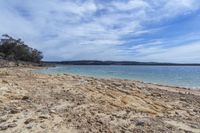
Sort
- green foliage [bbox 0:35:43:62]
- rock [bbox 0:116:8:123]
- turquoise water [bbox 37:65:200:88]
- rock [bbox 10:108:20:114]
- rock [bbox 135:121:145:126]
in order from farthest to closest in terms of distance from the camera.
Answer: green foliage [bbox 0:35:43:62] < turquoise water [bbox 37:65:200:88] < rock [bbox 10:108:20:114] < rock [bbox 135:121:145:126] < rock [bbox 0:116:8:123]

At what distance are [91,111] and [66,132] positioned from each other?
1853 mm

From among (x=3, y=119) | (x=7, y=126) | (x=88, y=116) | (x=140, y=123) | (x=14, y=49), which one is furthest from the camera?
(x=14, y=49)

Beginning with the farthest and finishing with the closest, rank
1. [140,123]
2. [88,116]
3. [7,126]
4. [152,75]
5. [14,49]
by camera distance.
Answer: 1. [14,49]
2. [152,75]
3. [88,116]
4. [140,123]
5. [7,126]

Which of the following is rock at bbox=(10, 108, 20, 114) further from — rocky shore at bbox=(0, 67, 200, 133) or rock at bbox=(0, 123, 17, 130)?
rock at bbox=(0, 123, 17, 130)

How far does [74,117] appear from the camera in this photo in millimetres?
6402

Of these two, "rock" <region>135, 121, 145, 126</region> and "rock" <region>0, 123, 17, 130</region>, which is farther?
"rock" <region>135, 121, 145, 126</region>

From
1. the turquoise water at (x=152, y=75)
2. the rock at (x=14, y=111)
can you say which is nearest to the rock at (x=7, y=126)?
the rock at (x=14, y=111)

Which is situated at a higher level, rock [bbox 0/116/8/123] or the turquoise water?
rock [bbox 0/116/8/123]

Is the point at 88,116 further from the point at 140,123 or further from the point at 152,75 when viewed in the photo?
the point at 152,75

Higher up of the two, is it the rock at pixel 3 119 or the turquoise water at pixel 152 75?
the rock at pixel 3 119

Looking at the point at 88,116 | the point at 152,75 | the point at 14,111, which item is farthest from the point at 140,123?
the point at 152,75

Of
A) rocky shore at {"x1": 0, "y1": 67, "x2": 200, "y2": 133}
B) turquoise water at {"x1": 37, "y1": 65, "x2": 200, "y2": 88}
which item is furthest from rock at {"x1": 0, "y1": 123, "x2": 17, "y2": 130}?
turquoise water at {"x1": 37, "y1": 65, "x2": 200, "y2": 88}

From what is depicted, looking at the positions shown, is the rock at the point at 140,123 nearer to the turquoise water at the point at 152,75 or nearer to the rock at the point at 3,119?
the rock at the point at 3,119

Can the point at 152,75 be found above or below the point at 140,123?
below
